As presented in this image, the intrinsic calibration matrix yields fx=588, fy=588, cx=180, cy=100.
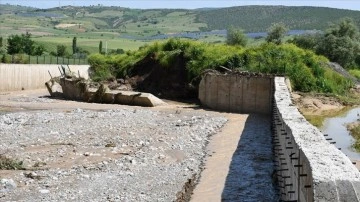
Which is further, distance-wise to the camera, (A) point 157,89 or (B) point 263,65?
(A) point 157,89

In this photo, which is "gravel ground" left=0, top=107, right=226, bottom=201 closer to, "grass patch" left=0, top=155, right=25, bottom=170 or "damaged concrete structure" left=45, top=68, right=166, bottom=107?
"grass patch" left=0, top=155, right=25, bottom=170

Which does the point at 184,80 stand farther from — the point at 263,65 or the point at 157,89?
the point at 263,65

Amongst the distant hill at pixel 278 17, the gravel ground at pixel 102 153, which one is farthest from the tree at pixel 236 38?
the distant hill at pixel 278 17

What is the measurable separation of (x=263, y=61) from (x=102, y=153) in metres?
17.1

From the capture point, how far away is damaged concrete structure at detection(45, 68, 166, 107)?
32.9 metres

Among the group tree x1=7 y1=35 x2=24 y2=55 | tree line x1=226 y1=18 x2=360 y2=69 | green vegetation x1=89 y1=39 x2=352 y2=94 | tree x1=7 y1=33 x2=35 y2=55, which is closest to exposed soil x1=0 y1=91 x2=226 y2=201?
green vegetation x1=89 y1=39 x2=352 y2=94

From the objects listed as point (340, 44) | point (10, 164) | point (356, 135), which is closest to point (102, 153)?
point (10, 164)

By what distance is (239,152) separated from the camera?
19.0m

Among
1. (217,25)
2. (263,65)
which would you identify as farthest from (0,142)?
(217,25)

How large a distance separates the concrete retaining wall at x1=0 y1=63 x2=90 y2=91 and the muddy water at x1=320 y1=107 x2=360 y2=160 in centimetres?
2456

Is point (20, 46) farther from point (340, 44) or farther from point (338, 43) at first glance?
point (340, 44)

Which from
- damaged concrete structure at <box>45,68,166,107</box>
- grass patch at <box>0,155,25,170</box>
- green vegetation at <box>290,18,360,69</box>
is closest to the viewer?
grass patch at <box>0,155,25,170</box>

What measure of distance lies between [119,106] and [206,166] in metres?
16.3

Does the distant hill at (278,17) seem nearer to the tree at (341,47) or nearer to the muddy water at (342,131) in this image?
the tree at (341,47)
